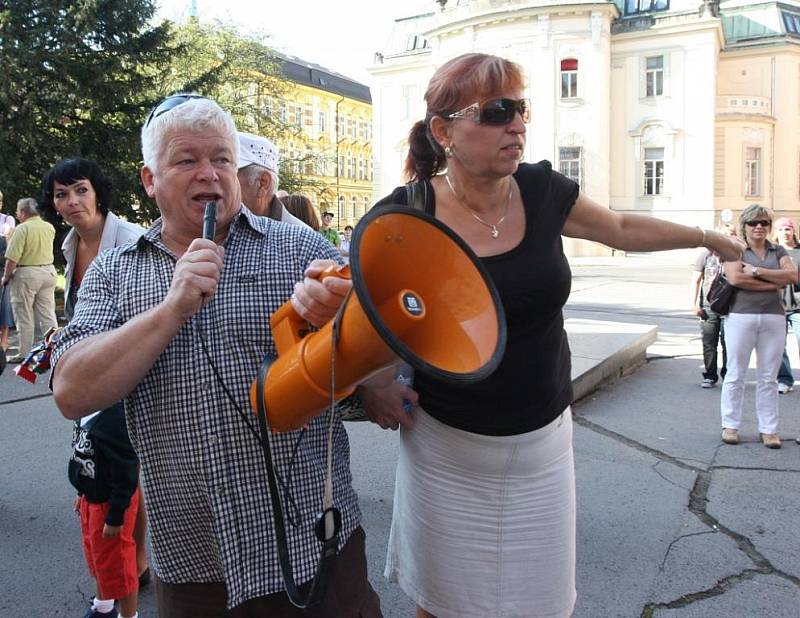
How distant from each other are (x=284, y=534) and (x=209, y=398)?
0.33m

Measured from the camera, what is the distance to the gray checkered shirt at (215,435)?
5.03 ft

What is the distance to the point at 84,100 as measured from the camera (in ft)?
42.0

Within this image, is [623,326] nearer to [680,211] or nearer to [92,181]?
[92,181]

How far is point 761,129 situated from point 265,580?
125 ft

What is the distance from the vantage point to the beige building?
31.5m

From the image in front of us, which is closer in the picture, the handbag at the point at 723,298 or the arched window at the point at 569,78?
the handbag at the point at 723,298

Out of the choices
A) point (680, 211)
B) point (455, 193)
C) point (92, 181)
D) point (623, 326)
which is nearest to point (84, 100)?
point (623, 326)

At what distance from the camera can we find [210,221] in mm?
1483

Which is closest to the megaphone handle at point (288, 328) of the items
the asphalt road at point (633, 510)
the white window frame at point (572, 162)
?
the asphalt road at point (633, 510)

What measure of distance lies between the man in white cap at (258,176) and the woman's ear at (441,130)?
1570 millimetres

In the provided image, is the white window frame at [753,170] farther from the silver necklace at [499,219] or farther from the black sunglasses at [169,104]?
the black sunglasses at [169,104]

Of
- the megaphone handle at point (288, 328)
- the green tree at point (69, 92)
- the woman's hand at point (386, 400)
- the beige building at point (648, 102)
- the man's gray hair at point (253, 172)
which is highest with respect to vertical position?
the beige building at point (648, 102)

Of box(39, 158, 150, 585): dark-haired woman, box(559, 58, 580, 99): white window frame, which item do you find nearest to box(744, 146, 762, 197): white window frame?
box(559, 58, 580, 99): white window frame

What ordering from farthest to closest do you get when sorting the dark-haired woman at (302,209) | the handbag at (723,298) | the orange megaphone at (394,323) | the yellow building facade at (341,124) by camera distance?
the yellow building facade at (341,124)
the handbag at (723,298)
the dark-haired woman at (302,209)
the orange megaphone at (394,323)
